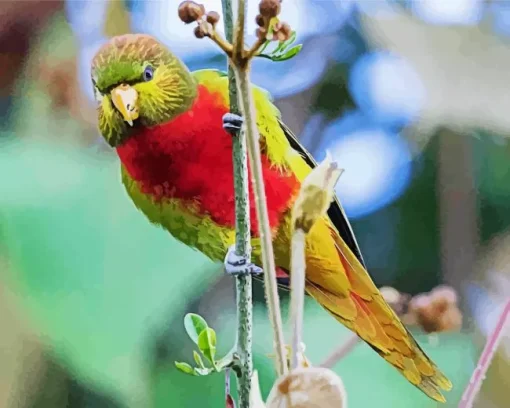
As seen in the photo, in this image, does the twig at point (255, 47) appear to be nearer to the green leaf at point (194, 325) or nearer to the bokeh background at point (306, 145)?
the bokeh background at point (306, 145)

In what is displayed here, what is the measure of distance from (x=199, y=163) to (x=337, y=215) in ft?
0.47

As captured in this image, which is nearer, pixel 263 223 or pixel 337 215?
pixel 263 223

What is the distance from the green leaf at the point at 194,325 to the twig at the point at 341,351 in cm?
13

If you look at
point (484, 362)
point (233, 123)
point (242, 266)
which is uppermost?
point (233, 123)

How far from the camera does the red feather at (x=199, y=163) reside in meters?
0.56

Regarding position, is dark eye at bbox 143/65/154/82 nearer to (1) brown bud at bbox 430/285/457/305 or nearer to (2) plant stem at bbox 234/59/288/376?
(2) plant stem at bbox 234/59/288/376

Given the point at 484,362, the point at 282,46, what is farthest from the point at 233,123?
the point at 484,362

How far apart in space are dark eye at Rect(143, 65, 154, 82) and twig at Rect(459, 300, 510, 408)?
40cm

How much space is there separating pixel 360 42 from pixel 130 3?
0.77 feet

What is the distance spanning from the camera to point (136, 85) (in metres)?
0.55

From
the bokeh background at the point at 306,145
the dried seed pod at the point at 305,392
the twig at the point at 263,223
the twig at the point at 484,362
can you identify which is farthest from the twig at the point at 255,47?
the twig at the point at 484,362

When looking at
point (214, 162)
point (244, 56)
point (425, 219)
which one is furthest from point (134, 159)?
point (425, 219)

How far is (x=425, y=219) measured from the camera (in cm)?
61

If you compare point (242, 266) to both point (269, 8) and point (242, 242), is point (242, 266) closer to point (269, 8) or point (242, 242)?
point (242, 242)
